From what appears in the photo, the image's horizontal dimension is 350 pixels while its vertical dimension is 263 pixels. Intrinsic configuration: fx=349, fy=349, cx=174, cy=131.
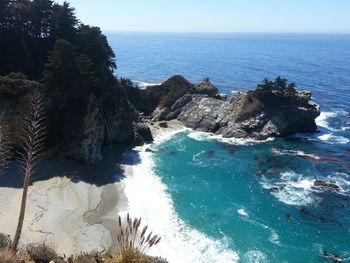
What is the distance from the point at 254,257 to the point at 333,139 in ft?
128

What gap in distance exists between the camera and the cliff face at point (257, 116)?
62625 mm

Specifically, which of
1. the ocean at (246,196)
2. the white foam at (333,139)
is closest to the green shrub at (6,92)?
the ocean at (246,196)

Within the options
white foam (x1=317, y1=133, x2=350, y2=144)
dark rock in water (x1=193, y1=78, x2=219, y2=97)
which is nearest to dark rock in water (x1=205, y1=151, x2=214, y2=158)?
white foam (x1=317, y1=133, x2=350, y2=144)

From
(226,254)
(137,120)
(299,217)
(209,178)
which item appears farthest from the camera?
(137,120)

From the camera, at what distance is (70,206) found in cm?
3591

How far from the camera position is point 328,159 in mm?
51781

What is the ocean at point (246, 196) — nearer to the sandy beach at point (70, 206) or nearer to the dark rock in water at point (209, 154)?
the dark rock in water at point (209, 154)

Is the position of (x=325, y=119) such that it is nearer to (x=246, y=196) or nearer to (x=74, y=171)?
(x=246, y=196)

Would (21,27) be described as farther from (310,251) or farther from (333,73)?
(333,73)

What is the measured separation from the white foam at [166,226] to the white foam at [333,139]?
108ft

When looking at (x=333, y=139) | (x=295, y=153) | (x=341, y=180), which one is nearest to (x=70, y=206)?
(x=341, y=180)

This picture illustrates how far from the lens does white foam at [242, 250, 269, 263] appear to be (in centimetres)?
2895

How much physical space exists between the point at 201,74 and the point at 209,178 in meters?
85.0

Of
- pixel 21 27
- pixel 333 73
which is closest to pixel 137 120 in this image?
pixel 21 27
